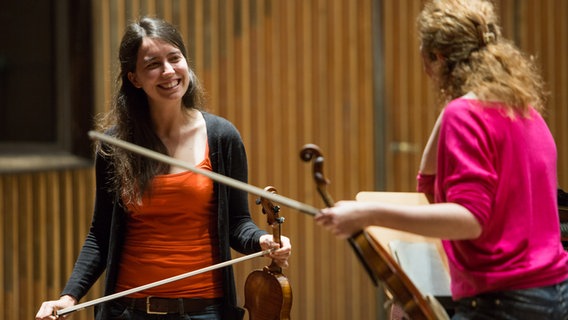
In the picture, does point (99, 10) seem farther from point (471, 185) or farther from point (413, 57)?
point (471, 185)

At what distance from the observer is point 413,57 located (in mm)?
4668

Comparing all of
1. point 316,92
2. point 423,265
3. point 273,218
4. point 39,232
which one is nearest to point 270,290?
point 273,218

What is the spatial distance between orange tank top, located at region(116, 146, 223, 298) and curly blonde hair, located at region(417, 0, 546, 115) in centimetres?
85

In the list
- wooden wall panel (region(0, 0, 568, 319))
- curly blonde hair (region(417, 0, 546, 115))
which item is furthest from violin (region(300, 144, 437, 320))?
wooden wall panel (region(0, 0, 568, 319))

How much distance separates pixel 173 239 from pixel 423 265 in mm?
713

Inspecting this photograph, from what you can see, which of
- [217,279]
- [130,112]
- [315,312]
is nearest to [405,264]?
[217,279]

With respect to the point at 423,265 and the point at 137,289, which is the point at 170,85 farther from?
the point at 423,265

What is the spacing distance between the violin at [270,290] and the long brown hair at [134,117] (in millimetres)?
358

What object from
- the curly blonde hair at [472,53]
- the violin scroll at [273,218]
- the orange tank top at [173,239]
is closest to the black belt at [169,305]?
the orange tank top at [173,239]

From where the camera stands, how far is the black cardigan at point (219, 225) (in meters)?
2.43

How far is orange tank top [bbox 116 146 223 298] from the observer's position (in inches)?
93.9

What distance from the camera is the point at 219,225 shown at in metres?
2.42

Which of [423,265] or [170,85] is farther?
[170,85]

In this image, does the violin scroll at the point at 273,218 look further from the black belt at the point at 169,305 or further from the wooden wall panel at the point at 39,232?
the wooden wall panel at the point at 39,232
